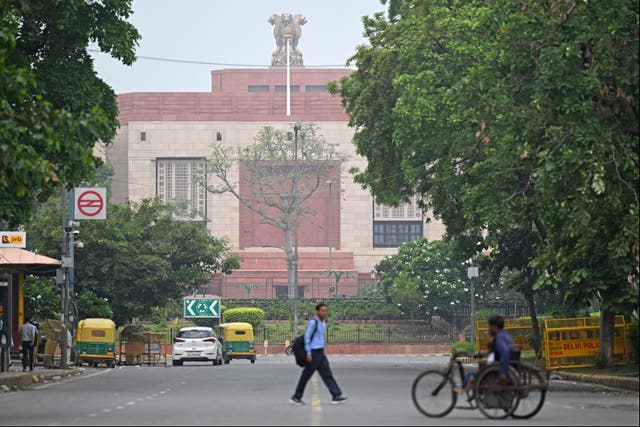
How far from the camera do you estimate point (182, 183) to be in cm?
11175

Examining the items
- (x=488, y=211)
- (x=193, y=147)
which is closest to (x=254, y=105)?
(x=193, y=147)

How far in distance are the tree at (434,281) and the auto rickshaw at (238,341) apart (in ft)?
76.4

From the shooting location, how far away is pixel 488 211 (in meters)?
36.4

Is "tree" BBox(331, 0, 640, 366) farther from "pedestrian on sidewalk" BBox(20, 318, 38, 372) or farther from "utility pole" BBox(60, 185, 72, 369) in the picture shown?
"pedestrian on sidewalk" BBox(20, 318, 38, 372)

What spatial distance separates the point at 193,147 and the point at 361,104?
65.3 metres

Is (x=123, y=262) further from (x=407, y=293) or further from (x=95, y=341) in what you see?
(x=407, y=293)

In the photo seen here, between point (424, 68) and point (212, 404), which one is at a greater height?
point (424, 68)

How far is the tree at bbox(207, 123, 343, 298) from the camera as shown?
99.2m

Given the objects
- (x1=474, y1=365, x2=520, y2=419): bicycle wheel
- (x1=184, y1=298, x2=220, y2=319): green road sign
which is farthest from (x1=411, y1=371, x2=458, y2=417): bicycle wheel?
(x1=184, y1=298, x2=220, y2=319): green road sign

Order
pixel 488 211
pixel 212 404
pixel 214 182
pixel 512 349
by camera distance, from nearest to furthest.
Answer: 1. pixel 512 349
2. pixel 212 404
3. pixel 488 211
4. pixel 214 182

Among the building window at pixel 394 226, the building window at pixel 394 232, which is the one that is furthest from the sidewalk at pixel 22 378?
the building window at pixel 394 232

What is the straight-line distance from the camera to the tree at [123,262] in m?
58.7

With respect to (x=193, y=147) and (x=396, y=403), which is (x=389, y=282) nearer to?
(x=193, y=147)

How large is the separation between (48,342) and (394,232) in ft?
221
